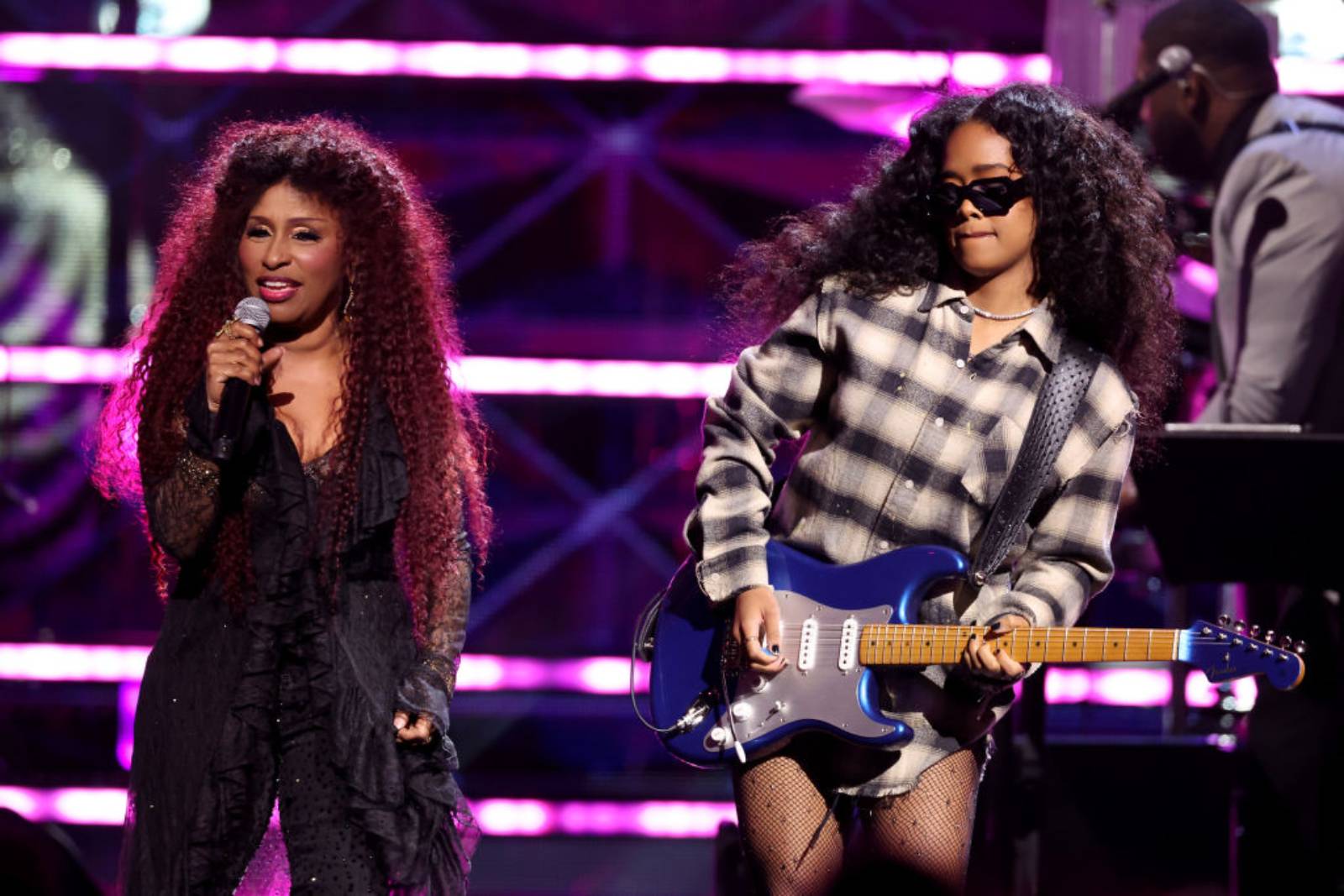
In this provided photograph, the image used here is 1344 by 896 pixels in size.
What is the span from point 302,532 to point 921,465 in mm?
1095

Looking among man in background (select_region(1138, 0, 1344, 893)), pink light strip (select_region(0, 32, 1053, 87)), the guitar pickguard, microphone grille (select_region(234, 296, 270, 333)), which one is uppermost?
pink light strip (select_region(0, 32, 1053, 87))

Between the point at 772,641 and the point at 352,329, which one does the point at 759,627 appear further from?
the point at 352,329

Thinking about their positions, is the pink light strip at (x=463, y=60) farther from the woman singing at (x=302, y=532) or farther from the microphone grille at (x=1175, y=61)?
the woman singing at (x=302, y=532)

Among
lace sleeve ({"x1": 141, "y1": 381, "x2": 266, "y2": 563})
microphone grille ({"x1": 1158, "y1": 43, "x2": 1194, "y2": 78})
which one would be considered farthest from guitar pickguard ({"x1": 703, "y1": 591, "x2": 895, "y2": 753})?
microphone grille ({"x1": 1158, "y1": 43, "x2": 1194, "y2": 78})

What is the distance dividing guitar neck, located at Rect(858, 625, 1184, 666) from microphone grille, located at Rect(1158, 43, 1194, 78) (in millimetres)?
2500

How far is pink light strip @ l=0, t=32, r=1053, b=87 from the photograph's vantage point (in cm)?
614

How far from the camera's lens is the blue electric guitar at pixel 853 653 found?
2.70m

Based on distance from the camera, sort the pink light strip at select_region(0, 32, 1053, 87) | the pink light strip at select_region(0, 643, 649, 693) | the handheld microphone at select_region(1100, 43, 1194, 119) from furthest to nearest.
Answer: the pink light strip at select_region(0, 32, 1053, 87)
the pink light strip at select_region(0, 643, 649, 693)
the handheld microphone at select_region(1100, 43, 1194, 119)

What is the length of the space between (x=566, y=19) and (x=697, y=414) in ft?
5.64

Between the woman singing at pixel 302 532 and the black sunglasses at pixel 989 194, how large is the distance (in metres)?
1.02

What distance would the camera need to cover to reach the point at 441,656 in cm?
289

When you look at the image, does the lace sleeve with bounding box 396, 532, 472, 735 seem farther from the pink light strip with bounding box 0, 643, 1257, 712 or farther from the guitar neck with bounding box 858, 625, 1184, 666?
the pink light strip with bounding box 0, 643, 1257, 712

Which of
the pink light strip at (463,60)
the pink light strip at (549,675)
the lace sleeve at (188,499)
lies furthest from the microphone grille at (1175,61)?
the lace sleeve at (188,499)

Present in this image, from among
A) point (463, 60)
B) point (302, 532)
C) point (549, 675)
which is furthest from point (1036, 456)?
point (463, 60)
